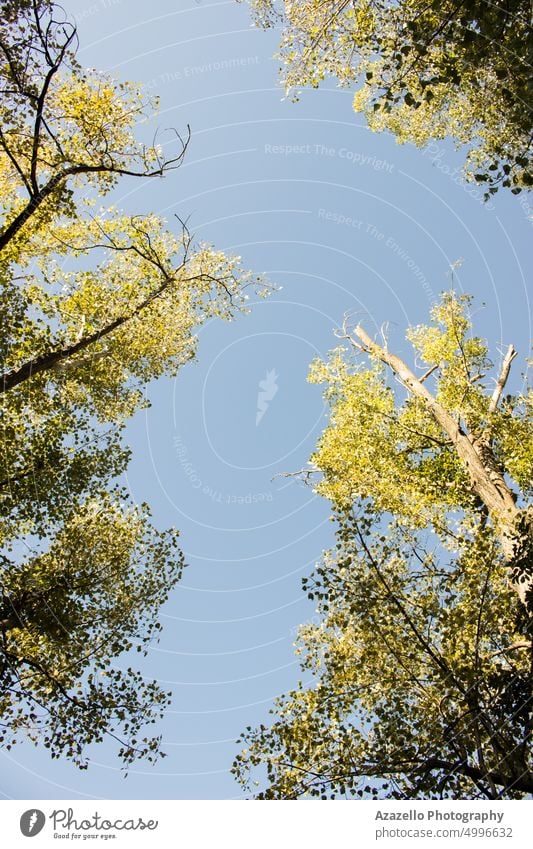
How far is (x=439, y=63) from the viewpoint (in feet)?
28.6

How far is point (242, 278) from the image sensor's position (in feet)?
52.4

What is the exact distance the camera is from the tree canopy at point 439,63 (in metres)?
7.00

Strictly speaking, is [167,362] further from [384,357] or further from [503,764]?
[503,764]

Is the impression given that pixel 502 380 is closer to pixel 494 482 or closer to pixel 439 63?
pixel 494 482

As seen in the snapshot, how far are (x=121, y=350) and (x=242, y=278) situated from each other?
453cm
